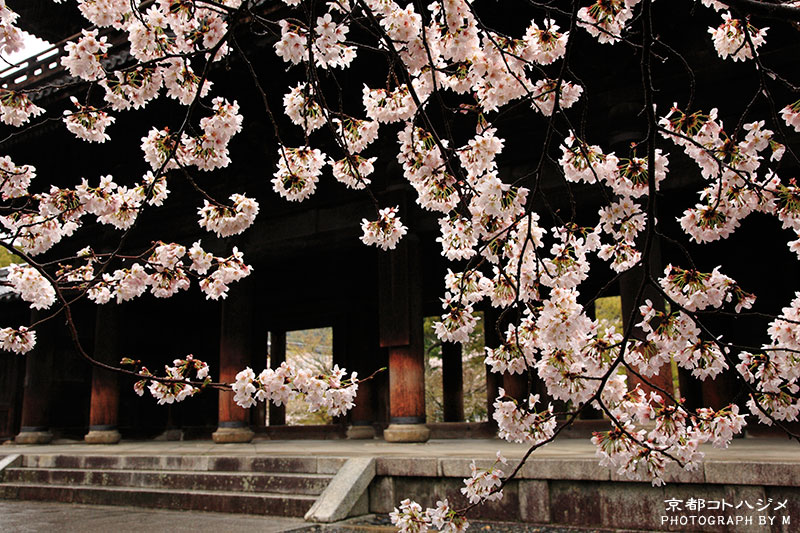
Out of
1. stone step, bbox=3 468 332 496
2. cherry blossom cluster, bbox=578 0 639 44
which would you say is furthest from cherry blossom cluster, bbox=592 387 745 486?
stone step, bbox=3 468 332 496

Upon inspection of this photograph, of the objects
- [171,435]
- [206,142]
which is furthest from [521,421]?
[171,435]

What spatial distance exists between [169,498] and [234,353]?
3.10m

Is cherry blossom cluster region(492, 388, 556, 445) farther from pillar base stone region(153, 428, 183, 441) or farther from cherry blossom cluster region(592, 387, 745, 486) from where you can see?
pillar base stone region(153, 428, 183, 441)

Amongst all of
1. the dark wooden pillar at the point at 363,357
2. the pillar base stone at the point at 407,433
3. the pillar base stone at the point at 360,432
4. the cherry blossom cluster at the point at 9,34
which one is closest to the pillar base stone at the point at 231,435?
the pillar base stone at the point at 407,433

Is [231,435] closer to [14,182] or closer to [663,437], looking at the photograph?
[14,182]

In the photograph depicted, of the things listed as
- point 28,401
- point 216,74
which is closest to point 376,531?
point 216,74

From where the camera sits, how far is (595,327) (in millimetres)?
2693

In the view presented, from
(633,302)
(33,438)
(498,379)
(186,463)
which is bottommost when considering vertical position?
(33,438)

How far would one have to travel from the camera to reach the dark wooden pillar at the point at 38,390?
11.5 metres

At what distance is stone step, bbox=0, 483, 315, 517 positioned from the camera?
5.50 metres

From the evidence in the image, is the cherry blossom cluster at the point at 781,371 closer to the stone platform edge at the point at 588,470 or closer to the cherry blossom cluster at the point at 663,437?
the cherry blossom cluster at the point at 663,437

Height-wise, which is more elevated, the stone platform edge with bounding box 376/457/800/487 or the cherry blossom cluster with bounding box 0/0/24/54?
the cherry blossom cluster with bounding box 0/0/24/54

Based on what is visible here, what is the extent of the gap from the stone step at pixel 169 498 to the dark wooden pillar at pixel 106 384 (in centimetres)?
292

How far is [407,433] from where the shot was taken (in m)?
7.50
